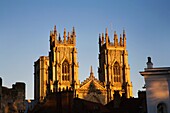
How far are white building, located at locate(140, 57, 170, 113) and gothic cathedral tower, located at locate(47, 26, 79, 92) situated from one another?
172 feet

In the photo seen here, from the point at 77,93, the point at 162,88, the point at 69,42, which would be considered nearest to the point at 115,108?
the point at 162,88

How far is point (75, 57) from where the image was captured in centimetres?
8175

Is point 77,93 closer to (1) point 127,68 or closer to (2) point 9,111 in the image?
(1) point 127,68

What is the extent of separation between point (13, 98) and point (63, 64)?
5719 centimetres

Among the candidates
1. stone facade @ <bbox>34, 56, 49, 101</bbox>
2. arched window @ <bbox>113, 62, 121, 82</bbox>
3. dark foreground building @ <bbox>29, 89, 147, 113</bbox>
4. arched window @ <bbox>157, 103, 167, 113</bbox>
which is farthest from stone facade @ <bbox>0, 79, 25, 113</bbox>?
stone facade @ <bbox>34, 56, 49, 101</bbox>

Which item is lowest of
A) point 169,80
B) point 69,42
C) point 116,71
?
point 169,80

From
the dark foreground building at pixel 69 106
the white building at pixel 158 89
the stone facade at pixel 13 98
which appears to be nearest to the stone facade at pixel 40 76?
the dark foreground building at pixel 69 106

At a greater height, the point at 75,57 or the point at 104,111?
the point at 75,57

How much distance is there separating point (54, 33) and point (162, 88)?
5980 cm

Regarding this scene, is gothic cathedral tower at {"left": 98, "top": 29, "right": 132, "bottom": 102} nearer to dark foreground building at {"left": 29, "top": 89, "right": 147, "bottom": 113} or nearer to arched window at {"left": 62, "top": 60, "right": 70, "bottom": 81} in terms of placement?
arched window at {"left": 62, "top": 60, "right": 70, "bottom": 81}

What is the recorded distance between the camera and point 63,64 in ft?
268

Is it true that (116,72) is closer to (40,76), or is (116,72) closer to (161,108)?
(40,76)

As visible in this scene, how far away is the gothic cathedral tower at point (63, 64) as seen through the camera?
7950cm

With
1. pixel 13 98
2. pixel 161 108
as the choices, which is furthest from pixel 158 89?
pixel 13 98
